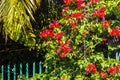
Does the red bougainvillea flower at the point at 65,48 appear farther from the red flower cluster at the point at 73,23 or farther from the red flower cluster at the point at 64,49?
the red flower cluster at the point at 73,23

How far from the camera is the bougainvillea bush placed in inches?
222

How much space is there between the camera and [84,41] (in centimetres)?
577

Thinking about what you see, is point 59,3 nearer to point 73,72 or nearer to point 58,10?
point 58,10

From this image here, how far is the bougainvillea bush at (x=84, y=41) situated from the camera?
563cm

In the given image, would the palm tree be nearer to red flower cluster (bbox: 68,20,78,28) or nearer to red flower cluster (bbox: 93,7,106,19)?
red flower cluster (bbox: 68,20,78,28)

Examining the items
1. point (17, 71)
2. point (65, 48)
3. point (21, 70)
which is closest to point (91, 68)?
point (65, 48)

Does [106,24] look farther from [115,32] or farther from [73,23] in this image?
[73,23]

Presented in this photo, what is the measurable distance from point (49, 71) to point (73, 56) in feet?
2.08

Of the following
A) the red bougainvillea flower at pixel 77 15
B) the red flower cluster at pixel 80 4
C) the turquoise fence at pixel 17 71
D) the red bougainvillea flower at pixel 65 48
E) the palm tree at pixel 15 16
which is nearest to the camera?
the red bougainvillea flower at pixel 65 48

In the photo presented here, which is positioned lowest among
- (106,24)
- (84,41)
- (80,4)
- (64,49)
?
(64,49)

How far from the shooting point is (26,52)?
8.46 m

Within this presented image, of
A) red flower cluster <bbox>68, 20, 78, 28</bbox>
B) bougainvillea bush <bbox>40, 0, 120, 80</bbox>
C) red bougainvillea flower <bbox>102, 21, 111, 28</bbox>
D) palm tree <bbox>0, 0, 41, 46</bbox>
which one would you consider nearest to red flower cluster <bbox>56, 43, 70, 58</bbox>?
bougainvillea bush <bbox>40, 0, 120, 80</bbox>

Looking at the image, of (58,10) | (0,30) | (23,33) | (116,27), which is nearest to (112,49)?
(116,27)

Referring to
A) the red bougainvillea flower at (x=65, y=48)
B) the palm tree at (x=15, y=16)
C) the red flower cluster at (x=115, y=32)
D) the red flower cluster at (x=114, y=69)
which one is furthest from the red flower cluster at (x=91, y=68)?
the palm tree at (x=15, y=16)
